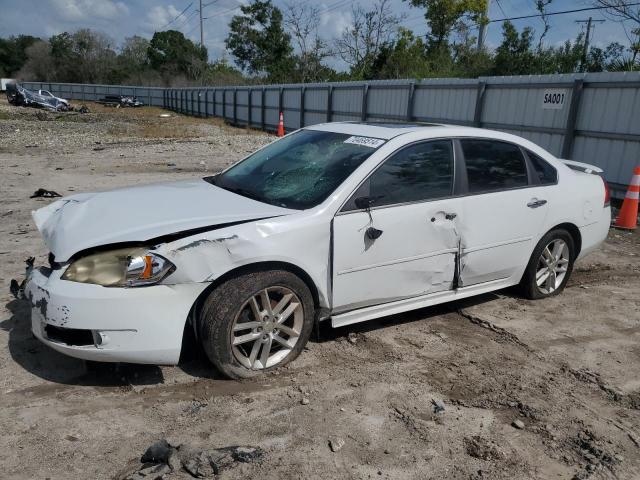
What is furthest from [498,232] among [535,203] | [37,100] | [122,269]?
[37,100]

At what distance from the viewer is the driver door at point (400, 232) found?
3.62 meters

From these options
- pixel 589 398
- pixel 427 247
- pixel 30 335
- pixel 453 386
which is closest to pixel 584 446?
pixel 589 398

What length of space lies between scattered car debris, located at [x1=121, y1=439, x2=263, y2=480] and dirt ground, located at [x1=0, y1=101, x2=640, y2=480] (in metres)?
0.05

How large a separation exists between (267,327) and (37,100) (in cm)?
4444

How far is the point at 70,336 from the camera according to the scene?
10.1ft

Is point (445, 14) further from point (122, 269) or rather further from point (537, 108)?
point (122, 269)

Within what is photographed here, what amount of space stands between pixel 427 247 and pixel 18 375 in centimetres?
284

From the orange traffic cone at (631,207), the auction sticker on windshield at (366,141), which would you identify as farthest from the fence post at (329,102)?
the auction sticker on windshield at (366,141)

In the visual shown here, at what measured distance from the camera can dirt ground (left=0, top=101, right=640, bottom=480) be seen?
273 cm

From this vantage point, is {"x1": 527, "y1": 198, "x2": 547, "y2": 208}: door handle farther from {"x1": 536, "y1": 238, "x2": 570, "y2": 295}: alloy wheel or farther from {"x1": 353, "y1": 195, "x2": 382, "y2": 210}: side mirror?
{"x1": 353, "y1": 195, "x2": 382, "y2": 210}: side mirror

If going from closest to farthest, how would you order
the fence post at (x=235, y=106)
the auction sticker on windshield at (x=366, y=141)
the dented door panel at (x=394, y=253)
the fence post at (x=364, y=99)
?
the dented door panel at (x=394, y=253)
the auction sticker on windshield at (x=366, y=141)
the fence post at (x=364, y=99)
the fence post at (x=235, y=106)

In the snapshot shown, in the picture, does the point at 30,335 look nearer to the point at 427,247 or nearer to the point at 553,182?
the point at 427,247

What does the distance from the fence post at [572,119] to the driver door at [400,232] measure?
7463 mm

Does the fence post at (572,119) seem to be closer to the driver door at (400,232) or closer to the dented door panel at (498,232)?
the dented door panel at (498,232)
